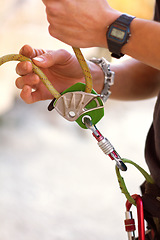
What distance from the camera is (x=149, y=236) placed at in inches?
26.4

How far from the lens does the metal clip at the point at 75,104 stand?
602 mm

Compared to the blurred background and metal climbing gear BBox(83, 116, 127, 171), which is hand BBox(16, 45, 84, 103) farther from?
the blurred background

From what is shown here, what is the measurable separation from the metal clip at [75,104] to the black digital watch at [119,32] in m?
0.08

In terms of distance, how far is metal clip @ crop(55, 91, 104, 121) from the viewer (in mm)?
602

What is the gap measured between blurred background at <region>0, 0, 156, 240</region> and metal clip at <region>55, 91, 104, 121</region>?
0.90 metres

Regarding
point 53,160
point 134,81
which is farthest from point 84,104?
point 53,160

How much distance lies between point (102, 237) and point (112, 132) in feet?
3.55

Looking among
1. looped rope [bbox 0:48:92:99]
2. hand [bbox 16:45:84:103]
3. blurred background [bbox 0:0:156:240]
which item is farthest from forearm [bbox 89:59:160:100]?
blurred background [bbox 0:0:156:240]

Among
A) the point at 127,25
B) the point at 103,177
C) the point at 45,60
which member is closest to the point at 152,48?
the point at 127,25

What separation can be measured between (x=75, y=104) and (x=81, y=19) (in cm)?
13

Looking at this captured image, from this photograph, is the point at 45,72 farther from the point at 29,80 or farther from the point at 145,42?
the point at 145,42

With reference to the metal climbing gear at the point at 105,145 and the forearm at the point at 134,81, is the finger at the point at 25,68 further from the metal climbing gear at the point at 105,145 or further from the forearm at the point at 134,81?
the forearm at the point at 134,81

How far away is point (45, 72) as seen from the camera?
70cm

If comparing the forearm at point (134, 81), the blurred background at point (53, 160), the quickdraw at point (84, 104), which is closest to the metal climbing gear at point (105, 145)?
the quickdraw at point (84, 104)
